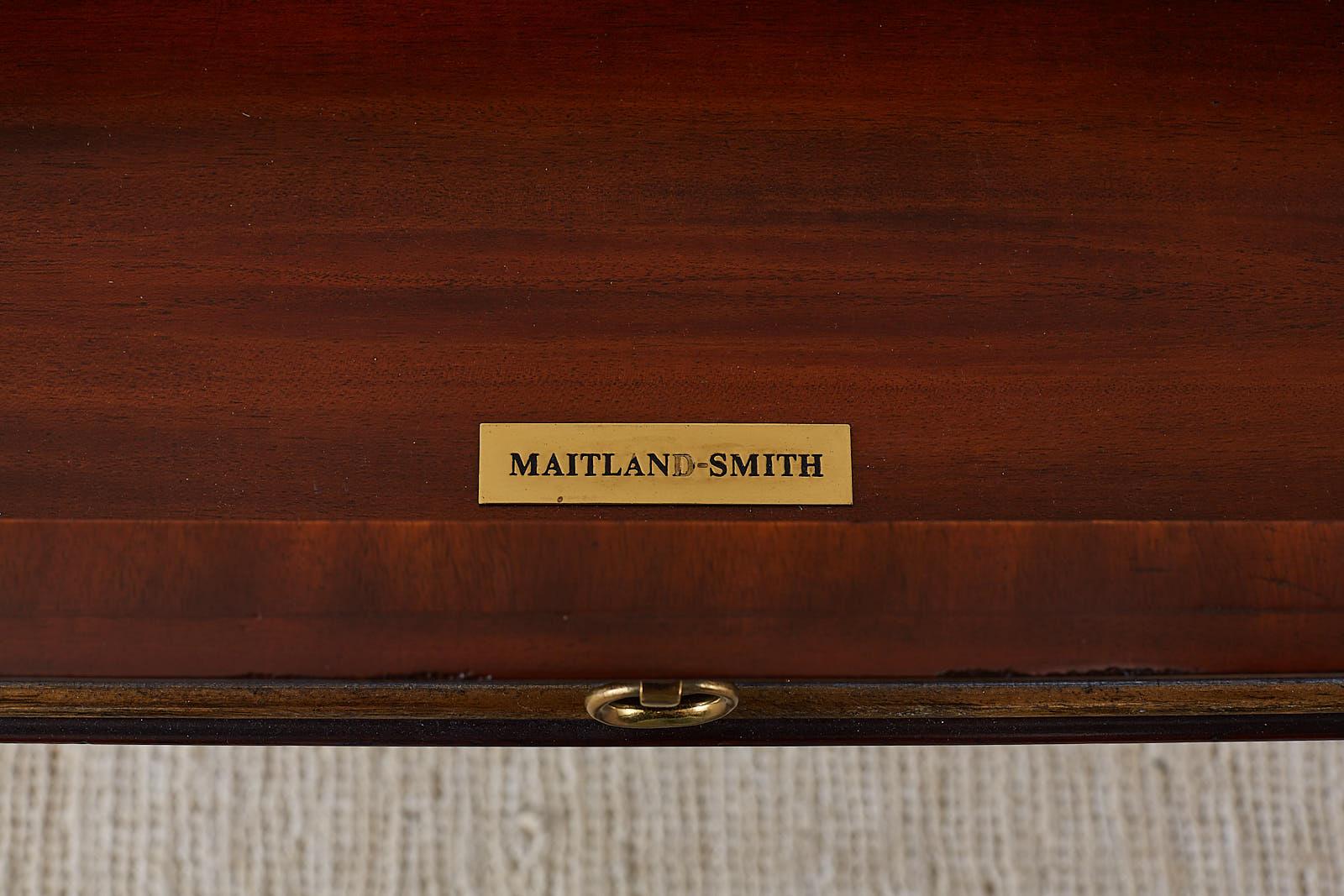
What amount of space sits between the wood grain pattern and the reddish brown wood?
0.01 metres

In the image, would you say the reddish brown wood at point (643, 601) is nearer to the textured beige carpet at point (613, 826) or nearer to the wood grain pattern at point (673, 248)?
the wood grain pattern at point (673, 248)

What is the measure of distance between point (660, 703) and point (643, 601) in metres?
0.03

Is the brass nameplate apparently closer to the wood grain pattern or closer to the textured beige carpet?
the wood grain pattern

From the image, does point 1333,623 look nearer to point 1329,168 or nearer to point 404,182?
point 1329,168

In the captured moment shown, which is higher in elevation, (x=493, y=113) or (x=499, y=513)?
(x=493, y=113)

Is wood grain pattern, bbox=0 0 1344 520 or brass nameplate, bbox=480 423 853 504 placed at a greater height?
wood grain pattern, bbox=0 0 1344 520

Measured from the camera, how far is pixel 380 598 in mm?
313

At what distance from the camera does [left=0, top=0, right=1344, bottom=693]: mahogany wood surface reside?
1.04 ft

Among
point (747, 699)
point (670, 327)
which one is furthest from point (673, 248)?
point (747, 699)

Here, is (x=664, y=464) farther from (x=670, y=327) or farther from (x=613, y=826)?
(x=613, y=826)

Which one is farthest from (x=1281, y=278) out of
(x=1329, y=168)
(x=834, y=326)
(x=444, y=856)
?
(x=444, y=856)

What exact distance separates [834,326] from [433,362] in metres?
0.12

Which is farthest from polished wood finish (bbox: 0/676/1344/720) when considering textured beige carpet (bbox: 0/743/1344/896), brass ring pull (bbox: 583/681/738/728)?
textured beige carpet (bbox: 0/743/1344/896)

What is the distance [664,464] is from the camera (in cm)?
33
